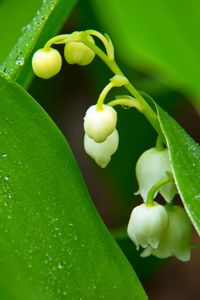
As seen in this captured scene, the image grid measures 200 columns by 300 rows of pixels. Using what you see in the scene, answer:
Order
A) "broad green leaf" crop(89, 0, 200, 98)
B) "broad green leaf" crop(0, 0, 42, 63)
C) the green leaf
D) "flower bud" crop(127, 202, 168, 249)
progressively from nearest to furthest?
1. "broad green leaf" crop(89, 0, 200, 98)
2. the green leaf
3. "flower bud" crop(127, 202, 168, 249)
4. "broad green leaf" crop(0, 0, 42, 63)

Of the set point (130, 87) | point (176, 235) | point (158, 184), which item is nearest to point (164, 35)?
point (130, 87)

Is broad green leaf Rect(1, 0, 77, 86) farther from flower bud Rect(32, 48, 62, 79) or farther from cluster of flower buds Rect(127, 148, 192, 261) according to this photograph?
cluster of flower buds Rect(127, 148, 192, 261)

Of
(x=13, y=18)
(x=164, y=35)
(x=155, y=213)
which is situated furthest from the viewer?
(x=13, y=18)

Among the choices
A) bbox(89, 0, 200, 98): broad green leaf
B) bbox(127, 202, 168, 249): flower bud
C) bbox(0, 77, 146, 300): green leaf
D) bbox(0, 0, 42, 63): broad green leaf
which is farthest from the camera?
bbox(0, 0, 42, 63): broad green leaf

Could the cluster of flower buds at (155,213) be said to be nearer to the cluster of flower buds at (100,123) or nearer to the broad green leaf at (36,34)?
the cluster of flower buds at (100,123)

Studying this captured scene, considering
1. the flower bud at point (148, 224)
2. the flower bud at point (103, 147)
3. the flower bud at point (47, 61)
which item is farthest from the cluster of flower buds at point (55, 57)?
the flower bud at point (148, 224)

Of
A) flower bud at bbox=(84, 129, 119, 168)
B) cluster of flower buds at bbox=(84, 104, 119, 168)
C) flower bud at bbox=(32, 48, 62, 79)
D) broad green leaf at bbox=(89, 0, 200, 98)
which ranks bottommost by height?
flower bud at bbox=(84, 129, 119, 168)

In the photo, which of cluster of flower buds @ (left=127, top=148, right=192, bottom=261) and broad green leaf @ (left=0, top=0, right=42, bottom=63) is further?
broad green leaf @ (left=0, top=0, right=42, bottom=63)

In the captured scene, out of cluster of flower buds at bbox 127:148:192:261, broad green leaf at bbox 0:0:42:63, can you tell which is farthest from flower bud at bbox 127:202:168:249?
broad green leaf at bbox 0:0:42:63

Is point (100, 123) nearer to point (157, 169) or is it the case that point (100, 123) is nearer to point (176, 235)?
point (157, 169)
